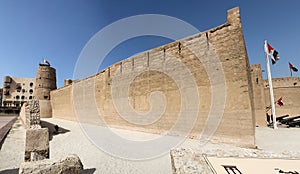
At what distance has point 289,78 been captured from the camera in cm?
1487

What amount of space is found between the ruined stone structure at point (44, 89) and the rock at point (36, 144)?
21.7m

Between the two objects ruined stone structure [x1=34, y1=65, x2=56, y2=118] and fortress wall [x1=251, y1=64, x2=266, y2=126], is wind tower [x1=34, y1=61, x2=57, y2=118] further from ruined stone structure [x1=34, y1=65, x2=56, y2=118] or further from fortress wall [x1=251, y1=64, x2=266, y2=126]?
fortress wall [x1=251, y1=64, x2=266, y2=126]

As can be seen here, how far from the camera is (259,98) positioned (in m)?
9.95

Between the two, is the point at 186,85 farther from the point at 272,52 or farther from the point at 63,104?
the point at 63,104

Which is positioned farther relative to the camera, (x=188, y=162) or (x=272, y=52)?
(x=272, y=52)

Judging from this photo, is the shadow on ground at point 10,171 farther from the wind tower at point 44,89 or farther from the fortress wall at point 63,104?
the wind tower at point 44,89

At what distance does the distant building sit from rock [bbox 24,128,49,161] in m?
44.7

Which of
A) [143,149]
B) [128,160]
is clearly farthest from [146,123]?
[128,160]

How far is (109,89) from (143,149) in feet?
20.9

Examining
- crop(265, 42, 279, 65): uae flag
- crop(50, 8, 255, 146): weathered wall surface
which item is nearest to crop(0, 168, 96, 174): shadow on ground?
crop(50, 8, 255, 146): weathered wall surface

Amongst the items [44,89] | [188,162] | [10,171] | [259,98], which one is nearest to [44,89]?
[44,89]

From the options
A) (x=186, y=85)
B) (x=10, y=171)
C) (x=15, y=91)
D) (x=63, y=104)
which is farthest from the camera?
(x=15, y=91)

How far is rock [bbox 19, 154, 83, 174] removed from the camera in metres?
2.40

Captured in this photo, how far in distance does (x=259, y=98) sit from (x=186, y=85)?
20.6ft
